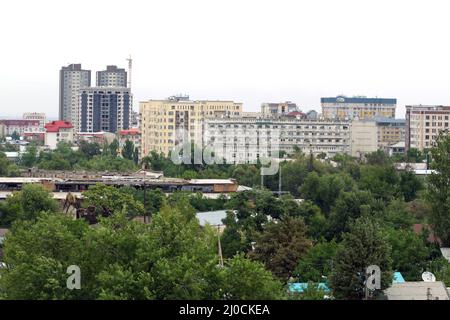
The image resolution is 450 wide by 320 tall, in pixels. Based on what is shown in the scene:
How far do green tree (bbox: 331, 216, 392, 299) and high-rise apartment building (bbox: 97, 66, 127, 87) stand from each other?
45844 mm

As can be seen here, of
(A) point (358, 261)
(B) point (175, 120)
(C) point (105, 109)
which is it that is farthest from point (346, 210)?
(C) point (105, 109)

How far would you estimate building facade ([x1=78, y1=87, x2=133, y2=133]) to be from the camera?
46.2m

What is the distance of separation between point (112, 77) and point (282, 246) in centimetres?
4457

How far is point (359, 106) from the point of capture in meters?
44.4

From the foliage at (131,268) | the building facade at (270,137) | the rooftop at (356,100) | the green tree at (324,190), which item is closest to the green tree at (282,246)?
the foliage at (131,268)

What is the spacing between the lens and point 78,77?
175 feet

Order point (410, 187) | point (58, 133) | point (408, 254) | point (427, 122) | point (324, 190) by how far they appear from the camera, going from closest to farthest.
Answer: point (408, 254) < point (324, 190) < point (410, 187) < point (427, 122) < point (58, 133)

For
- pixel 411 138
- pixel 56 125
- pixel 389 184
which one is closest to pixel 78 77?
pixel 56 125

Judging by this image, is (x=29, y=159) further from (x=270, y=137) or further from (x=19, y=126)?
(x=19, y=126)

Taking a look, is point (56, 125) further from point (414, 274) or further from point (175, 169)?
point (414, 274)

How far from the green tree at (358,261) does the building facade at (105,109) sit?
124 feet

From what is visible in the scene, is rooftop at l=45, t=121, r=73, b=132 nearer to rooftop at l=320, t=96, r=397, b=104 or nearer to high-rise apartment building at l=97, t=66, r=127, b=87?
rooftop at l=320, t=96, r=397, b=104
